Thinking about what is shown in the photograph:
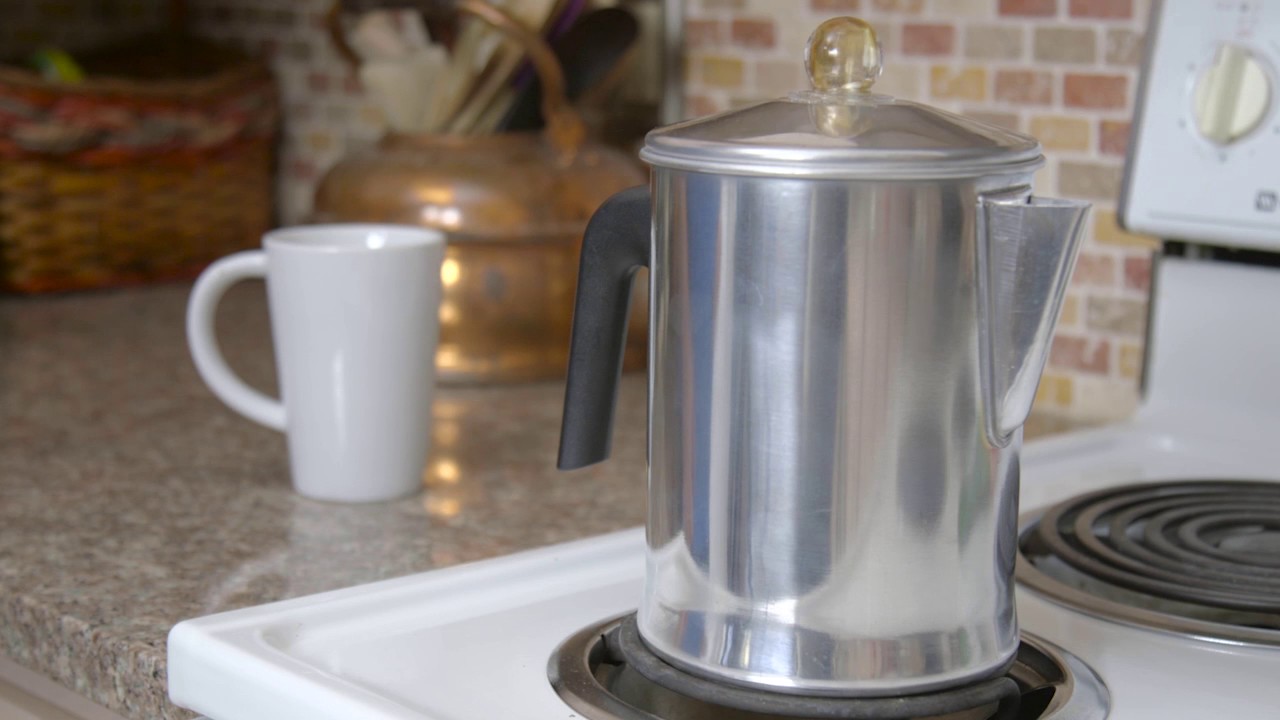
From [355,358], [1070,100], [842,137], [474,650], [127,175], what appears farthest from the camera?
[127,175]

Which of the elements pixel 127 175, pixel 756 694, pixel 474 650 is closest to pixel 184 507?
pixel 474 650

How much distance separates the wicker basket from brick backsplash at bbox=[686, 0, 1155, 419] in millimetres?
726

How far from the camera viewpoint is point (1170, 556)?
0.67 m

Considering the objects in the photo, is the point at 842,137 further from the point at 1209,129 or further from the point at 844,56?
the point at 1209,129

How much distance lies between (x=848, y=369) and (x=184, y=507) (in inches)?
19.6

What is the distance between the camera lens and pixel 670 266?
509 mm

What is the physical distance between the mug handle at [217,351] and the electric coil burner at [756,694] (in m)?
0.39

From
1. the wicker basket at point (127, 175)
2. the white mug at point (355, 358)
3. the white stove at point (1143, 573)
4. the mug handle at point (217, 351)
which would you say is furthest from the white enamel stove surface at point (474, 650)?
the wicker basket at point (127, 175)

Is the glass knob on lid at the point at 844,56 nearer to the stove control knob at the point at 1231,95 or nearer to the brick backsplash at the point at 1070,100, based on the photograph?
the stove control knob at the point at 1231,95

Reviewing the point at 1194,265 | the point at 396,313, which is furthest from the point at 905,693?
the point at 1194,265

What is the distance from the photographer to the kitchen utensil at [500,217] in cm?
115

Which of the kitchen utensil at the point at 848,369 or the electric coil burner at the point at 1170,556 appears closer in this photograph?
the kitchen utensil at the point at 848,369

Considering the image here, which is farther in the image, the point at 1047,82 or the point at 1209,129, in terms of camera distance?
the point at 1047,82

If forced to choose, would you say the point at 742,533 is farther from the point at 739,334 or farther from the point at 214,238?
the point at 214,238
